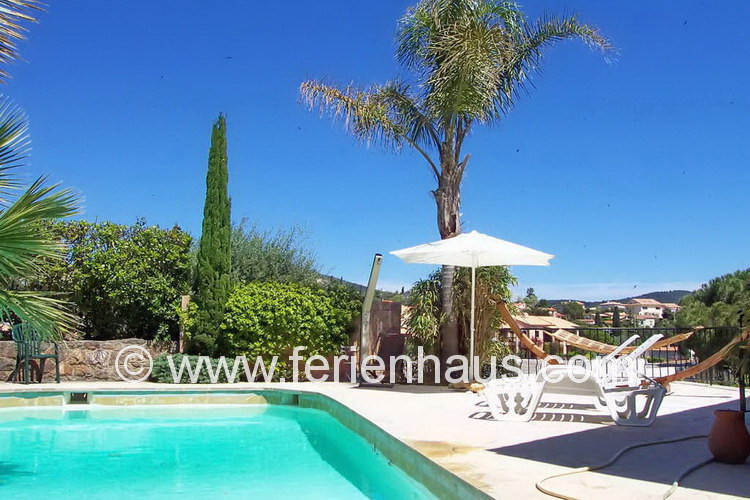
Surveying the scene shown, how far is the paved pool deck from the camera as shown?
4.10m

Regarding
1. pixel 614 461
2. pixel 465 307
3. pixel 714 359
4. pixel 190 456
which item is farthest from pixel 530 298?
pixel 614 461

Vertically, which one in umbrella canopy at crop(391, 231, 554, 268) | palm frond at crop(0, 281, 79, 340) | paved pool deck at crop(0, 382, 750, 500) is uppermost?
umbrella canopy at crop(391, 231, 554, 268)

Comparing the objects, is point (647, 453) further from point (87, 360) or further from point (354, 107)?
point (87, 360)

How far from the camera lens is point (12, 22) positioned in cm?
428

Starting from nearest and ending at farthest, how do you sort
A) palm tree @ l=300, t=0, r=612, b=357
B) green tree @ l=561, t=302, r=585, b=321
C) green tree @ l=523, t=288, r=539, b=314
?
palm tree @ l=300, t=0, r=612, b=357 → green tree @ l=523, t=288, r=539, b=314 → green tree @ l=561, t=302, r=585, b=321

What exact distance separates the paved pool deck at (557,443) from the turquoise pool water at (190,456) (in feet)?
1.60

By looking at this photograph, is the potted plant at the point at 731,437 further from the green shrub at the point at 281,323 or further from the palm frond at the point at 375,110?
the green shrub at the point at 281,323

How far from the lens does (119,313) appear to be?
40.6 ft

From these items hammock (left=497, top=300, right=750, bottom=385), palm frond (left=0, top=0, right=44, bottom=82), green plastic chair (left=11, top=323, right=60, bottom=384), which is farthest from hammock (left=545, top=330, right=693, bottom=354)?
green plastic chair (left=11, top=323, right=60, bottom=384)

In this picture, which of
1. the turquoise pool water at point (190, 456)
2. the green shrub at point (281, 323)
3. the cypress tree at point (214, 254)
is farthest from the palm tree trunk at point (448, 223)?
the cypress tree at point (214, 254)

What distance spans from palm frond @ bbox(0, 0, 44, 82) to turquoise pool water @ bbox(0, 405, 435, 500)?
142 inches

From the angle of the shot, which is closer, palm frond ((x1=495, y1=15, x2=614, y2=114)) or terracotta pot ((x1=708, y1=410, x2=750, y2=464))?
terracotta pot ((x1=708, y1=410, x2=750, y2=464))

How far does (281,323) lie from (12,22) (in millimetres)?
7780

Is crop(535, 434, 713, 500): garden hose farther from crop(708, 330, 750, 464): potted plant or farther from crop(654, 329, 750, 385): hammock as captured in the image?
crop(654, 329, 750, 385): hammock
